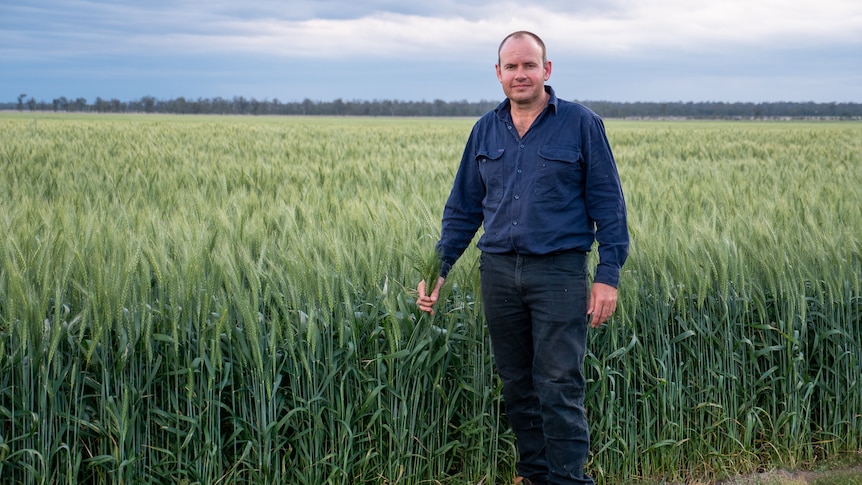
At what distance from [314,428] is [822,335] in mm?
2641

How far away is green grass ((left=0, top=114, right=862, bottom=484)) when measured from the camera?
2.92 meters

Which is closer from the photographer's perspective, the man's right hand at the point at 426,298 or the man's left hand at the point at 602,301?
the man's left hand at the point at 602,301

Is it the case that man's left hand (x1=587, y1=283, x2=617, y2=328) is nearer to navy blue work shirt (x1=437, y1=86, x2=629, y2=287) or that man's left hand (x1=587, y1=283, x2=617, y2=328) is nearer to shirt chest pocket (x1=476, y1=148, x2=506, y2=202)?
navy blue work shirt (x1=437, y1=86, x2=629, y2=287)

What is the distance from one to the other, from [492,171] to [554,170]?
0.27m

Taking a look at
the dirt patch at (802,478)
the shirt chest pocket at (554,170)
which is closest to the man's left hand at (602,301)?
the shirt chest pocket at (554,170)

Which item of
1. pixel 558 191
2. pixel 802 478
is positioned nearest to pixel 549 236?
pixel 558 191

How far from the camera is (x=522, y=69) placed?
278 cm

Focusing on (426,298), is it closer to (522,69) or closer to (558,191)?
(558,191)

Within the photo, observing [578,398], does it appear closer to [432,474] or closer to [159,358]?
[432,474]

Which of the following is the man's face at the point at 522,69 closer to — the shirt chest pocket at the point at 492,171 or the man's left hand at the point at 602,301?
the shirt chest pocket at the point at 492,171

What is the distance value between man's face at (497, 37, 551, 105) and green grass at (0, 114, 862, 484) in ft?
2.87

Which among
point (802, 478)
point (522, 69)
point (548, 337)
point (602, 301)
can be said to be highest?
point (522, 69)

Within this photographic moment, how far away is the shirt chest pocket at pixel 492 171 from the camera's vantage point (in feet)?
9.71

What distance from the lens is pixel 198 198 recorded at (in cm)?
530
